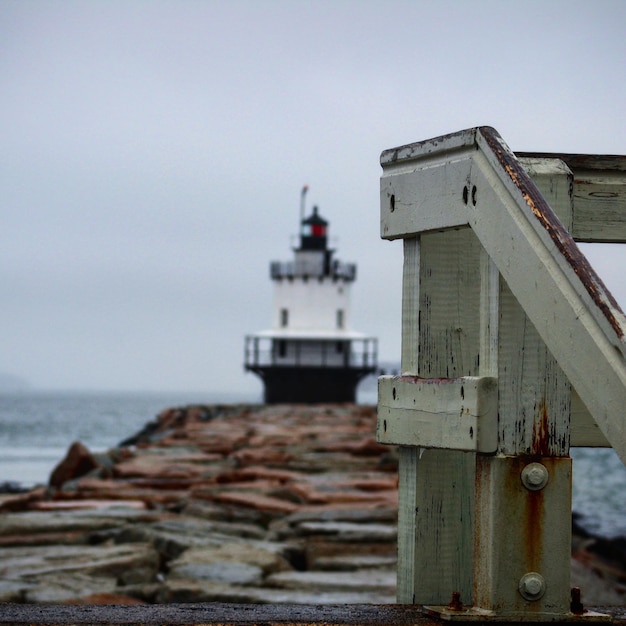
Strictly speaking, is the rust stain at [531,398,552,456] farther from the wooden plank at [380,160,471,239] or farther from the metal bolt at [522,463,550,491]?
the wooden plank at [380,160,471,239]

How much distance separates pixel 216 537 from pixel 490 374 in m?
4.42

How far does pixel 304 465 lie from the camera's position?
35.4 ft

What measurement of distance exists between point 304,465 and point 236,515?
345 centimetres

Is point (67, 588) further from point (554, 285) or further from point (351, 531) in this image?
point (554, 285)

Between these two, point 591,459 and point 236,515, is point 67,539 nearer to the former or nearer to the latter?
point 236,515

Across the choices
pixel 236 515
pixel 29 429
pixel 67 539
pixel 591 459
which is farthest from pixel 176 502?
pixel 29 429

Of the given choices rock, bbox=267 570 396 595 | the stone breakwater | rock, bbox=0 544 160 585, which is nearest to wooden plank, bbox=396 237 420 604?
the stone breakwater

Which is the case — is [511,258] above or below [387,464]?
above

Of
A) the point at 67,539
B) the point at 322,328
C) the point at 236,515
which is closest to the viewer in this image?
the point at 67,539

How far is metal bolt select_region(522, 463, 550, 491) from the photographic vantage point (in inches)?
80.3

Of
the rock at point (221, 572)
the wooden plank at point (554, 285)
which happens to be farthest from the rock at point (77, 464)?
the wooden plank at point (554, 285)

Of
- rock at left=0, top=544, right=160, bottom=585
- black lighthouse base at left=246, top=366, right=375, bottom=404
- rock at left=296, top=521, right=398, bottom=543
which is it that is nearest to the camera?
rock at left=0, top=544, right=160, bottom=585

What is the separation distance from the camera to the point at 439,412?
7.11ft

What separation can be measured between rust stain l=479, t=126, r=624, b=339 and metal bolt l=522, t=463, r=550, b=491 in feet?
1.28
